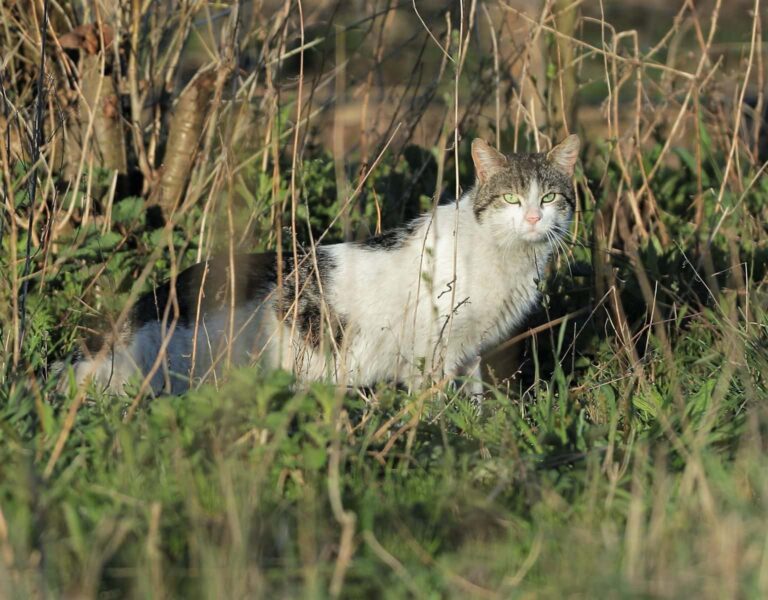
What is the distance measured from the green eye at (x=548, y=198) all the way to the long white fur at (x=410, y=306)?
40 mm

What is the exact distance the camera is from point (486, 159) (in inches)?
154

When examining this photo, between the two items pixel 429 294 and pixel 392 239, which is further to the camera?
pixel 392 239

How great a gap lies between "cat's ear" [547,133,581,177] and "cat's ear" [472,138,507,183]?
0.20 meters

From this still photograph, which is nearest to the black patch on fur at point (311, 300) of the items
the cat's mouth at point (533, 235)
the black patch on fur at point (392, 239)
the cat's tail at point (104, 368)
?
the black patch on fur at point (392, 239)

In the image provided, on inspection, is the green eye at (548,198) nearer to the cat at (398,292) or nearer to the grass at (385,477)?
the cat at (398,292)

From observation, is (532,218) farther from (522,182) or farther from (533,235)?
(522,182)

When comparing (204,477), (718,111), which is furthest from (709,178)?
(204,477)

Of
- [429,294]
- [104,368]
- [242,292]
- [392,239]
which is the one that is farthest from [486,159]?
[104,368]

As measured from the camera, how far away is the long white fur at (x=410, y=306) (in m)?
3.74

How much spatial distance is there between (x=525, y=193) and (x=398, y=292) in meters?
0.62

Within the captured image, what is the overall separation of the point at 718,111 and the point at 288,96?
233cm

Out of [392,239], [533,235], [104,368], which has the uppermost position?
[533,235]

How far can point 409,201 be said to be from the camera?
5.11m

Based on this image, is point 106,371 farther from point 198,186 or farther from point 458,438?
point 458,438
